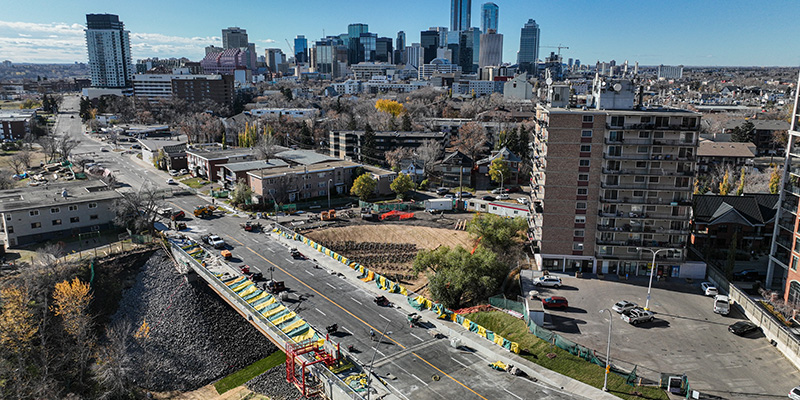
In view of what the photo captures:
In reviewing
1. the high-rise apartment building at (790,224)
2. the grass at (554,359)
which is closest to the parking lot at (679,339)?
the grass at (554,359)

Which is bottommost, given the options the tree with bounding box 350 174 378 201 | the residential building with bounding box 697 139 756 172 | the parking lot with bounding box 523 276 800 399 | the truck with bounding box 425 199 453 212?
the parking lot with bounding box 523 276 800 399

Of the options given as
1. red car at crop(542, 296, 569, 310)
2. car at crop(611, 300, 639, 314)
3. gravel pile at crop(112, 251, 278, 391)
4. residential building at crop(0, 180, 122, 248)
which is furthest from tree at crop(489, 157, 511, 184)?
residential building at crop(0, 180, 122, 248)

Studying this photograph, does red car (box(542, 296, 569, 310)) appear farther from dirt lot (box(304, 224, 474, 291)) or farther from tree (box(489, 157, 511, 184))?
tree (box(489, 157, 511, 184))

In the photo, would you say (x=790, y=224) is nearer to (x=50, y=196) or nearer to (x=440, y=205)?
(x=440, y=205)

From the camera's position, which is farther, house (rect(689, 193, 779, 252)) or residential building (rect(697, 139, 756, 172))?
residential building (rect(697, 139, 756, 172))

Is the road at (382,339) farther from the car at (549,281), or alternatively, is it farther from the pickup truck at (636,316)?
the car at (549,281)

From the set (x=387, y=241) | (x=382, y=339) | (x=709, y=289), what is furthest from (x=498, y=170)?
(x=382, y=339)

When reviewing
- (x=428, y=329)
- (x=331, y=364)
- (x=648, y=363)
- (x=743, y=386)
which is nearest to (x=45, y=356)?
(x=331, y=364)

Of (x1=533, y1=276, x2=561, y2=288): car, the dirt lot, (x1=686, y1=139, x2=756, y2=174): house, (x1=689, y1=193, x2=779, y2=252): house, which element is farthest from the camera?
(x1=686, y1=139, x2=756, y2=174): house
